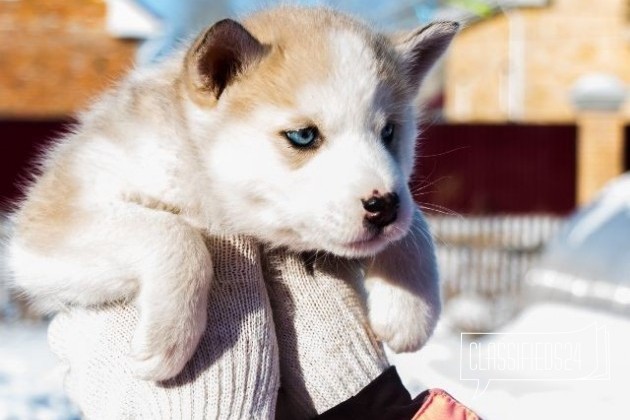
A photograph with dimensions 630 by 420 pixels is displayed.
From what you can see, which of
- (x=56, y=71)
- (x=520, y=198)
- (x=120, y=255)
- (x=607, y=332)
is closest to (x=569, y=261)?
(x=607, y=332)

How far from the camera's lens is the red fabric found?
2.76 meters

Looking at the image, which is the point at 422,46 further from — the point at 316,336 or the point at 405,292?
the point at 316,336

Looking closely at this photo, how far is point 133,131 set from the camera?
2.88 m

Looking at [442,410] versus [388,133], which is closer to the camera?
[442,410]

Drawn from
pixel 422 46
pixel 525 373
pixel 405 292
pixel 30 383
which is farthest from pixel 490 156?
pixel 405 292

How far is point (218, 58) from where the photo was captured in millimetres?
2809

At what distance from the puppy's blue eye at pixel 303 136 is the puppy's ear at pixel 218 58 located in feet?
0.95

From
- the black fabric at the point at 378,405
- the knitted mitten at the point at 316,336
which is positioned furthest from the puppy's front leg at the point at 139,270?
the black fabric at the point at 378,405

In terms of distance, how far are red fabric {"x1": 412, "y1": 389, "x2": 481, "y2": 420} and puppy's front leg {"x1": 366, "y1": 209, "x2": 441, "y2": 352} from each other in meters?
0.25

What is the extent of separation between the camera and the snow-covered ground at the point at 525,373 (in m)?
6.02

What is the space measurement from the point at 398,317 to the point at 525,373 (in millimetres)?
4390

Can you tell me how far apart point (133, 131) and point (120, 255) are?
0.39 m

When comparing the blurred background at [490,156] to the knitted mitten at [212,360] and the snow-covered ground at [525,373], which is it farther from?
the knitted mitten at [212,360]

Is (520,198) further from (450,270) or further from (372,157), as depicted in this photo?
(372,157)
